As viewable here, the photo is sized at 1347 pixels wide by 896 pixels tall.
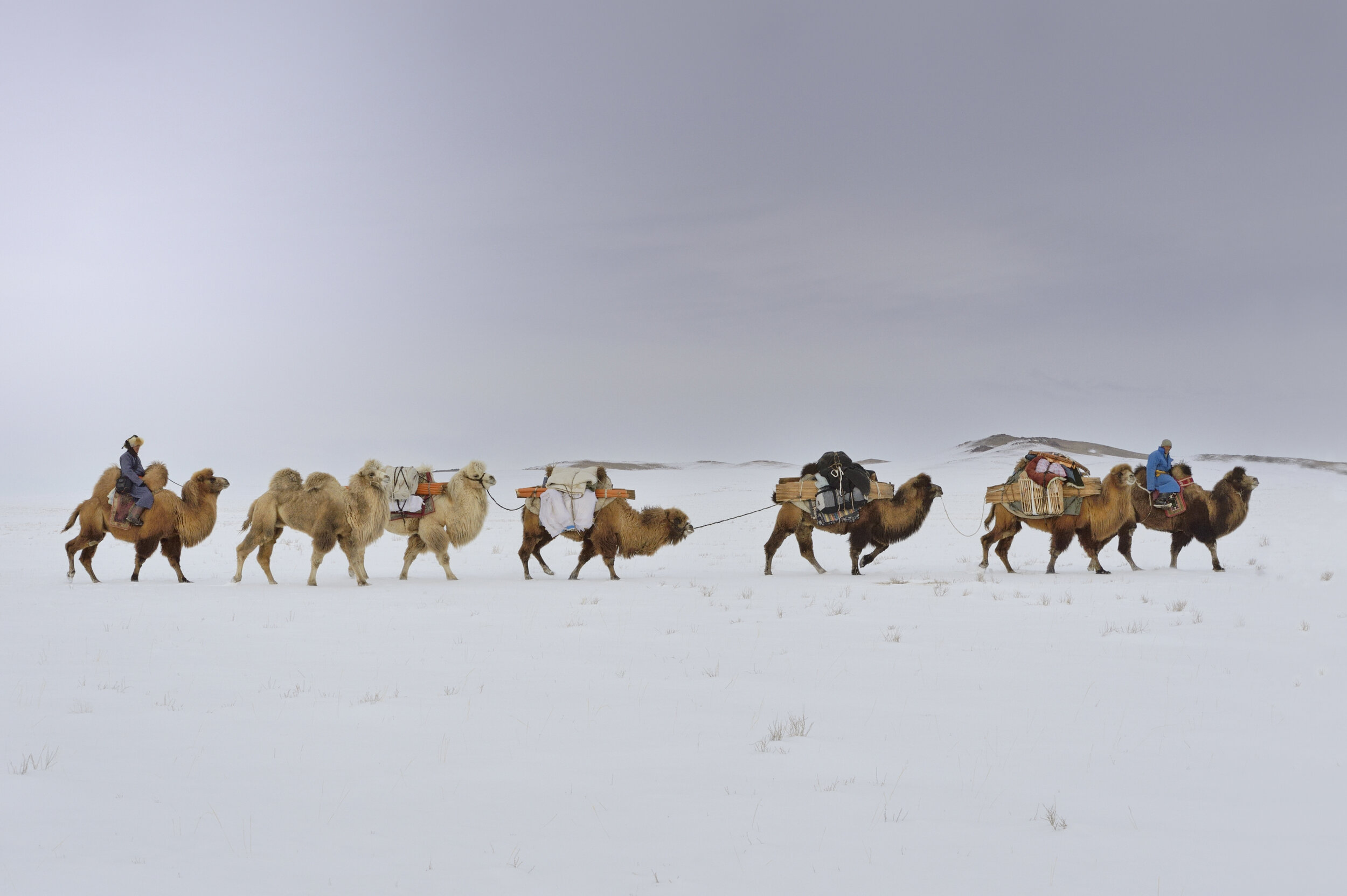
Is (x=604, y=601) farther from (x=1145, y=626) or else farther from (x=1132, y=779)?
(x=1132, y=779)

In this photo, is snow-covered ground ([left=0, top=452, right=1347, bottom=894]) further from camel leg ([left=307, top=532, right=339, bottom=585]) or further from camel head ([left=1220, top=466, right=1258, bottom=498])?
camel head ([left=1220, top=466, right=1258, bottom=498])

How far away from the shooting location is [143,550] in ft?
44.4

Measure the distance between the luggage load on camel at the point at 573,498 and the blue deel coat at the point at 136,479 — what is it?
198 inches

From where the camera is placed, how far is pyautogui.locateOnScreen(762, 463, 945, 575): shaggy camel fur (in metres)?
14.3

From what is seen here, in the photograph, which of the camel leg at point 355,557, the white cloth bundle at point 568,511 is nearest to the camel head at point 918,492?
the white cloth bundle at point 568,511

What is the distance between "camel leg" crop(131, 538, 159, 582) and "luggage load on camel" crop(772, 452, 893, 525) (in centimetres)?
887

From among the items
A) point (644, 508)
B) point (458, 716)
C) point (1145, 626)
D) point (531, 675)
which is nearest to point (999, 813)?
point (458, 716)

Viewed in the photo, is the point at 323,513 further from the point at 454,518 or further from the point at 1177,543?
the point at 1177,543

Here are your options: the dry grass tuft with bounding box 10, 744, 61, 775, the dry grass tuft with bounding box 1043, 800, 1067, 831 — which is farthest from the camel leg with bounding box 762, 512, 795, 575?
the dry grass tuft with bounding box 10, 744, 61, 775

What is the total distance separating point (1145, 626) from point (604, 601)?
18.1ft

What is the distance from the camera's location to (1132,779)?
15.2 ft

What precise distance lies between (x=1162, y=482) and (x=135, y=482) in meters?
14.7

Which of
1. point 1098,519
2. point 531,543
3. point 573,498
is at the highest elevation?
point 573,498

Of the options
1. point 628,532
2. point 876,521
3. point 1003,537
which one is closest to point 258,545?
point 628,532
